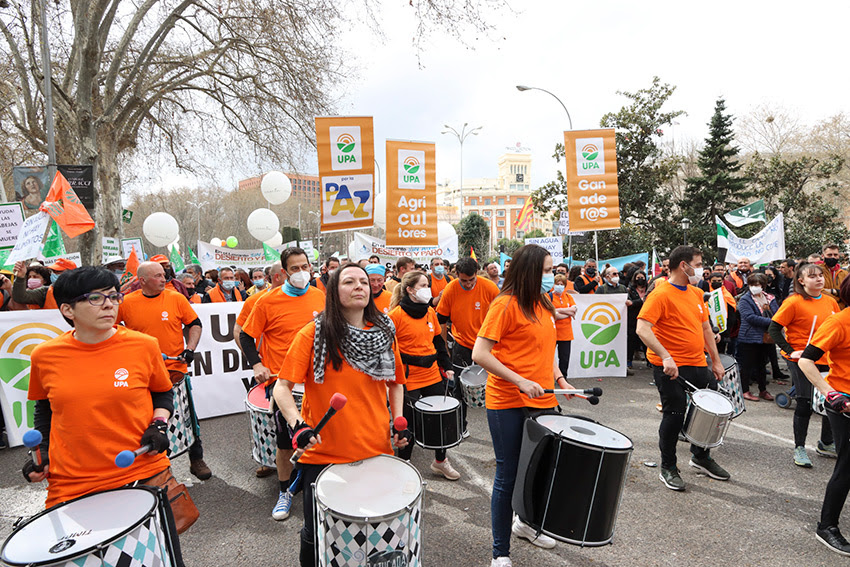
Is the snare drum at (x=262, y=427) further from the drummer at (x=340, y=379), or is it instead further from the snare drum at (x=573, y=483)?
the snare drum at (x=573, y=483)

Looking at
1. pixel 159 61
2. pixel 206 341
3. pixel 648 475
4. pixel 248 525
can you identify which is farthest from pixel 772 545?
pixel 159 61

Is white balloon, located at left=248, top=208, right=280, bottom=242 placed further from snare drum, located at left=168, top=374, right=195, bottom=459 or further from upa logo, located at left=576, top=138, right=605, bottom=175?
snare drum, located at left=168, top=374, right=195, bottom=459

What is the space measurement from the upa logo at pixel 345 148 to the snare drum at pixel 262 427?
3690 millimetres

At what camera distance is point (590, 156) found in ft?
29.2

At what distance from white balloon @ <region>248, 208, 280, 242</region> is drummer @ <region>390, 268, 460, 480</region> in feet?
57.9

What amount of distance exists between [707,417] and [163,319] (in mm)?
5005

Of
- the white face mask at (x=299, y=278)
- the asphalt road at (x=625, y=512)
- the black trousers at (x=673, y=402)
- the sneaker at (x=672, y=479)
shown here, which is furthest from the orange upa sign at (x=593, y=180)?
the white face mask at (x=299, y=278)

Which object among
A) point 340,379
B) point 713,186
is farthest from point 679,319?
point 713,186

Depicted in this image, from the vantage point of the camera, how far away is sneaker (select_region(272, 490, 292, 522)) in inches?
153

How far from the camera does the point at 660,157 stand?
24.7 metres

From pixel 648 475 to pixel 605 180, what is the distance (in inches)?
224

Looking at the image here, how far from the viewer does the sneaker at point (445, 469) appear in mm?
4633

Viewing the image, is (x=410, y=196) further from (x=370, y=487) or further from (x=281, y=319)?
(x=370, y=487)

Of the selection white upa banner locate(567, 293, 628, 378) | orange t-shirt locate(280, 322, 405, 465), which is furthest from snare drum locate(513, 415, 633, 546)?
white upa banner locate(567, 293, 628, 378)
